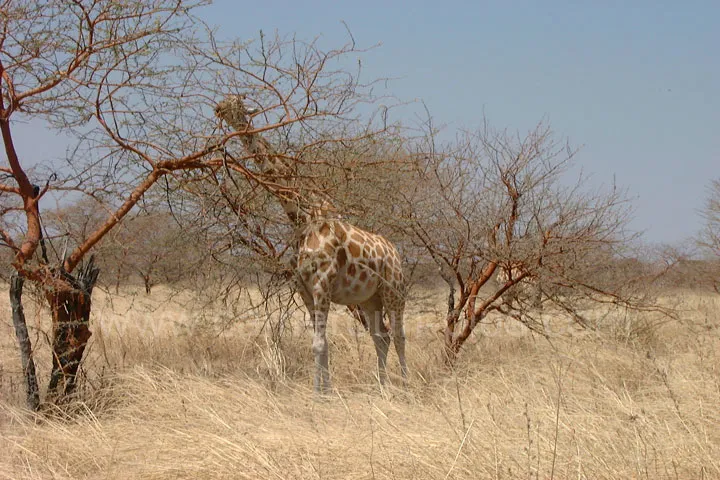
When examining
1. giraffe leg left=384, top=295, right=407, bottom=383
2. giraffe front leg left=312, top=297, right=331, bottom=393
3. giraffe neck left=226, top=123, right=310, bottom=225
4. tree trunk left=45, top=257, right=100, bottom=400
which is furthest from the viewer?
giraffe leg left=384, top=295, right=407, bottom=383

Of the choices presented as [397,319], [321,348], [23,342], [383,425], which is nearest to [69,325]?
[23,342]

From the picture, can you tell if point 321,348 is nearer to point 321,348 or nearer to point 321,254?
point 321,348

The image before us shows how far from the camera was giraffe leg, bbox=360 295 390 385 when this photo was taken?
26.2ft

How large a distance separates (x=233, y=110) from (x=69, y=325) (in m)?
2.23

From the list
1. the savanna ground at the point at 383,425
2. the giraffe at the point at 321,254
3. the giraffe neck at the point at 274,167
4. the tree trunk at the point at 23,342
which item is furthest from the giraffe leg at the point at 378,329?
the tree trunk at the point at 23,342

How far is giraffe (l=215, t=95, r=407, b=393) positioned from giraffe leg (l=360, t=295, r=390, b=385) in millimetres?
41

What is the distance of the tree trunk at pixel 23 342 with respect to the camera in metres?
6.43

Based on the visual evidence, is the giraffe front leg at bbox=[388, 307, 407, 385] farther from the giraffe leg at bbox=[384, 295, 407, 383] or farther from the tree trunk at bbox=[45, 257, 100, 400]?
the tree trunk at bbox=[45, 257, 100, 400]

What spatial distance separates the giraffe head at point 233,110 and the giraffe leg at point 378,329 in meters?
2.36

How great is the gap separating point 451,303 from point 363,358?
3.93ft

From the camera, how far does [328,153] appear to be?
7312 mm

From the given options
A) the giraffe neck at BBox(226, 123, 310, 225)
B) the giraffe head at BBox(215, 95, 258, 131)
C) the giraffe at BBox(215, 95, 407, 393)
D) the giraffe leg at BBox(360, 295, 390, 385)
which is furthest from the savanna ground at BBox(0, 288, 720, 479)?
the giraffe head at BBox(215, 95, 258, 131)

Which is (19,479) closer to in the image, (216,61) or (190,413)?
(190,413)

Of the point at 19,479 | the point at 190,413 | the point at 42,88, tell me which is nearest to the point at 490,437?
the point at 190,413
